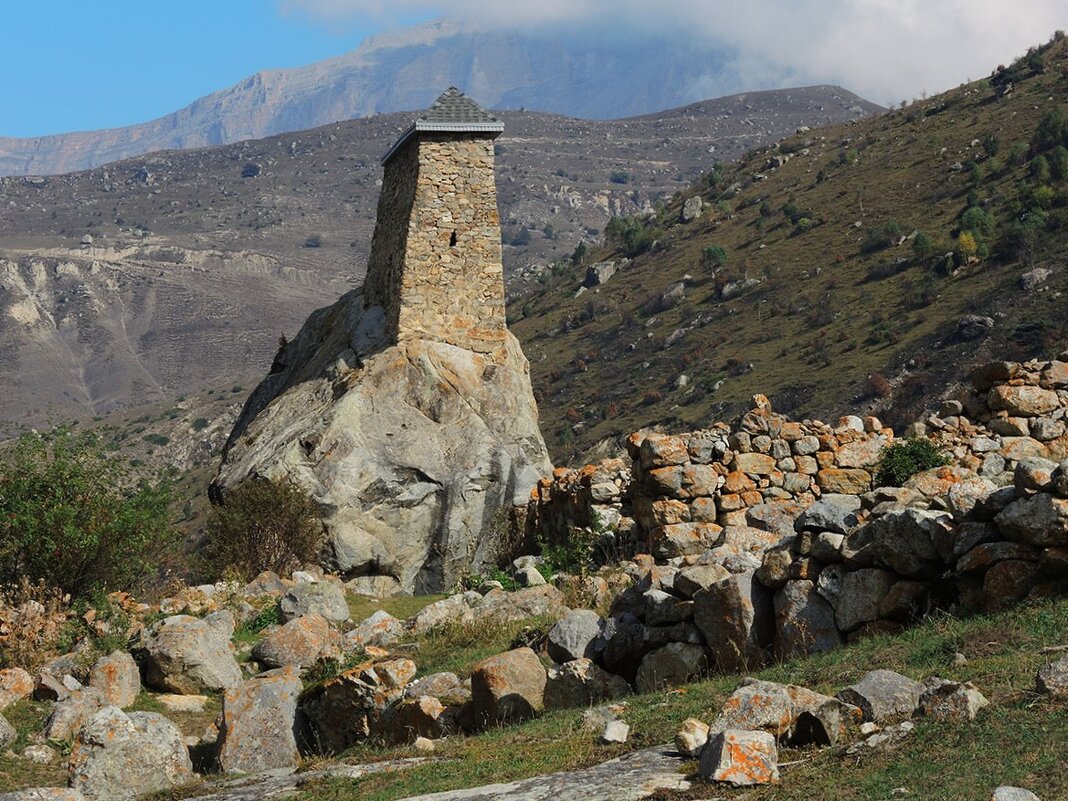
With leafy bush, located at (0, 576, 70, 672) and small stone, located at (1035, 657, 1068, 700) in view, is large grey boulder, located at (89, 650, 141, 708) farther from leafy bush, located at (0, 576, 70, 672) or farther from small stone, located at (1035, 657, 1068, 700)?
small stone, located at (1035, 657, 1068, 700)

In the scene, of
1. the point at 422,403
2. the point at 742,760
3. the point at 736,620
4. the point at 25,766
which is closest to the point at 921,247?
the point at 422,403

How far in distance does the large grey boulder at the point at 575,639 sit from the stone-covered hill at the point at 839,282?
35531 millimetres

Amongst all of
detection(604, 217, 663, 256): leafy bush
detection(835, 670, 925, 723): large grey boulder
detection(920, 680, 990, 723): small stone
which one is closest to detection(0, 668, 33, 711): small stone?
detection(835, 670, 925, 723): large grey boulder

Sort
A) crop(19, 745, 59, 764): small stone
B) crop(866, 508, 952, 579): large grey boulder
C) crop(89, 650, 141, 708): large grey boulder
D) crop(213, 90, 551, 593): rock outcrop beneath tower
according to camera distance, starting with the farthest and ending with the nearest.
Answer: crop(213, 90, 551, 593): rock outcrop beneath tower < crop(89, 650, 141, 708): large grey boulder < crop(19, 745, 59, 764): small stone < crop(866, 508, 952, 579): large grey boulder

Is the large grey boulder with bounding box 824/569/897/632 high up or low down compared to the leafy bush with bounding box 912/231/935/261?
down

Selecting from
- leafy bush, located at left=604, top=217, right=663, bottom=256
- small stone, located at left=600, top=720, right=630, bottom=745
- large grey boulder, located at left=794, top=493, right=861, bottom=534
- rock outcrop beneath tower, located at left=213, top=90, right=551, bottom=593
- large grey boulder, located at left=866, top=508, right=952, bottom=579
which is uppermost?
leafy bush, located at left=604, top=217, right=663, bottom=256

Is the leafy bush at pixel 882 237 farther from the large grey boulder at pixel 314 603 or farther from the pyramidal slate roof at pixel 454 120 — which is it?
the large grey boulder at pixel 314 603

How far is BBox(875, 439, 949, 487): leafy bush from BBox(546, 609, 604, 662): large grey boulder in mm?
5899

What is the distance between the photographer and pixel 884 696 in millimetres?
7145

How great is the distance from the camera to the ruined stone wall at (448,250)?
23.6m

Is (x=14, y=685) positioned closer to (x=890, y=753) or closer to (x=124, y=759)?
(x=124, y=759)

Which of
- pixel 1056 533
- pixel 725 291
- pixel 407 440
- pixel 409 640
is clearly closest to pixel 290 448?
pixel 407 440

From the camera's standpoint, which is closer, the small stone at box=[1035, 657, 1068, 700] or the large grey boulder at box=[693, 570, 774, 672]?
the small stone at box=[1035, 657, 1068, 700]

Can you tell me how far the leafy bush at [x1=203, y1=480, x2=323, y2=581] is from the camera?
20.4 metres
